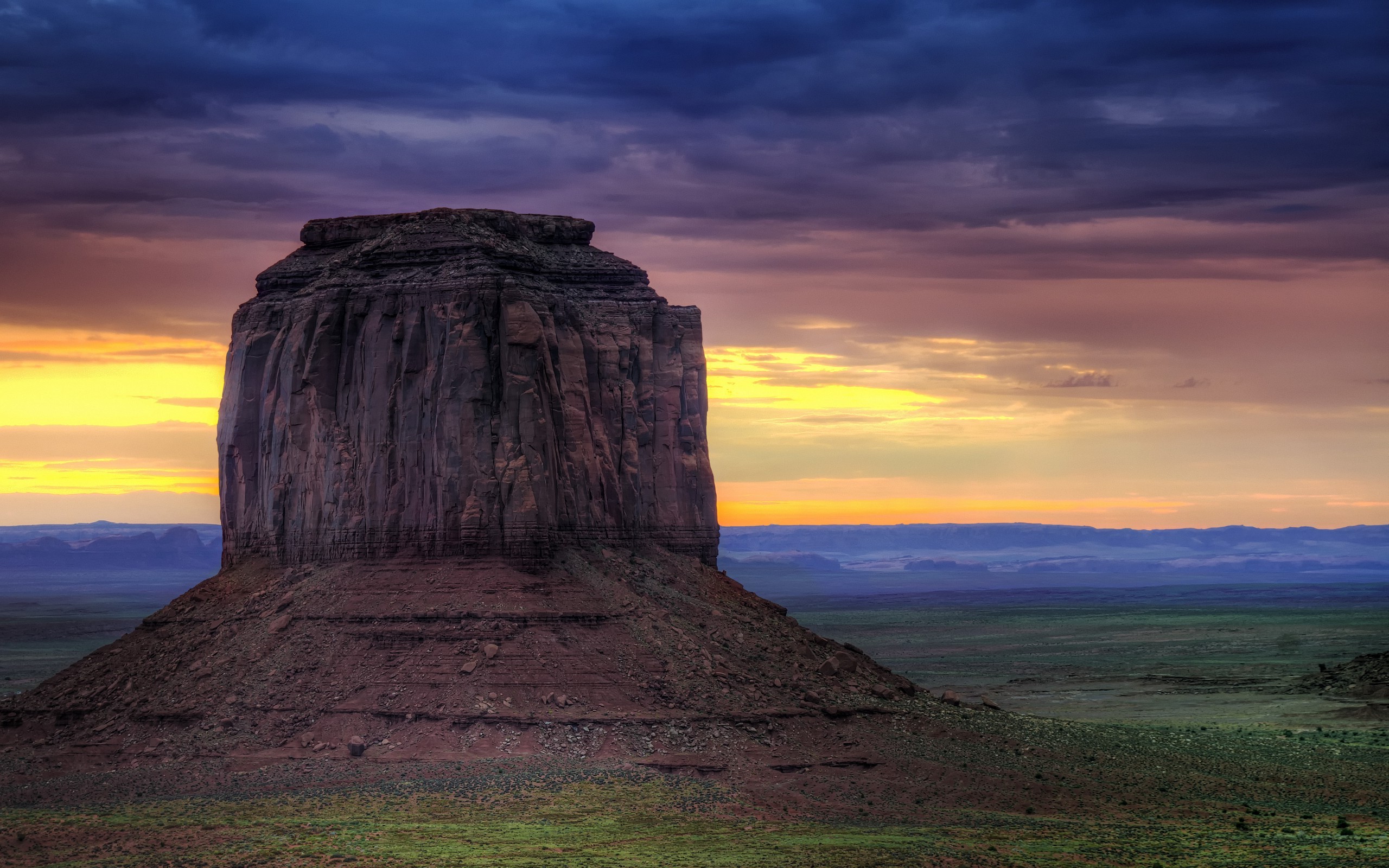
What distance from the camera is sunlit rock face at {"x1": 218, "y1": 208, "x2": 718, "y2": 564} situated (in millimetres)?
76438

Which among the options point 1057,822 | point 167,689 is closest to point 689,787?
point 1057,822

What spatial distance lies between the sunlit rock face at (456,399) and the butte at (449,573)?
13 cm

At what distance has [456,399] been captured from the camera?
7644 centimetres

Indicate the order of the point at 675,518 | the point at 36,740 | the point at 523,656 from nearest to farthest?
the point at 523,656 → the point at 36,740 → the point at 675,518

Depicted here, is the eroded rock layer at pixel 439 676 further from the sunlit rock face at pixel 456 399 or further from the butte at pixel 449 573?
the sunlit rock face at pixel 456 399

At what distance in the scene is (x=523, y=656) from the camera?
71.7m

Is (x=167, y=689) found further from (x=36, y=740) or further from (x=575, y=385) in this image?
(x=575, y=385)

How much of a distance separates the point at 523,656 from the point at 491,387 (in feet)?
39.3

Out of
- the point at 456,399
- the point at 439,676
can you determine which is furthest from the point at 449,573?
the point at 456,399

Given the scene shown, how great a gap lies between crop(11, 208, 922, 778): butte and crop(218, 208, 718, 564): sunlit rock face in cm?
13

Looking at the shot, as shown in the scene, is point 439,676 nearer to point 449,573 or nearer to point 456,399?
point 449,573

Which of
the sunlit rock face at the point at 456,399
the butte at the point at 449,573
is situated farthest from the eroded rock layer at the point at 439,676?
the sunlit rock face at the point at 456,399

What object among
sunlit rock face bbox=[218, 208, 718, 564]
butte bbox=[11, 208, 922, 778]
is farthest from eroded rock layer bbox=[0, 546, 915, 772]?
sunlit rock face bbox=[218, 208, 718, 564]

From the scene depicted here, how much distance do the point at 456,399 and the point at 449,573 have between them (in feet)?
24.0
